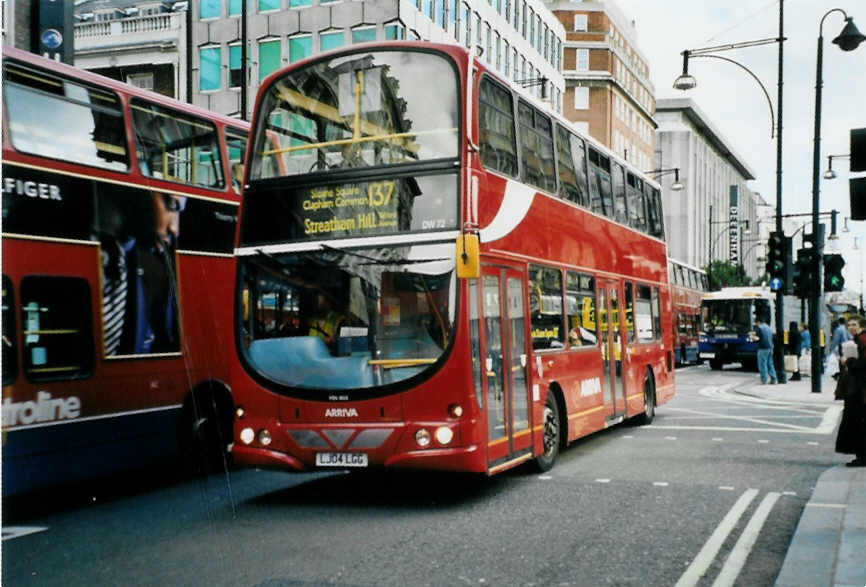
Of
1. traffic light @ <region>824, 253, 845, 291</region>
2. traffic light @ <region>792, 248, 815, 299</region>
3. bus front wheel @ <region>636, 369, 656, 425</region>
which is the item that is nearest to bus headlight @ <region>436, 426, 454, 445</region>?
bus front wheel @ <region>636, 369, 656, 425</region>

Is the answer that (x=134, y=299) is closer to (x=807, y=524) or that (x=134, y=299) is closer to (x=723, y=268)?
(x=807, y=524)

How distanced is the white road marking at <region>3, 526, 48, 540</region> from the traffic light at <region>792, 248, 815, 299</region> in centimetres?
1856

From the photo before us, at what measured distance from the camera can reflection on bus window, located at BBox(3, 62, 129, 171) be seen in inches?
333

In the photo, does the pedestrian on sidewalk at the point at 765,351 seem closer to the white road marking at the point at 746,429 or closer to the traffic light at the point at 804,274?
the traffic light at the point at 804,274

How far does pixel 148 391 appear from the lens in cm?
978

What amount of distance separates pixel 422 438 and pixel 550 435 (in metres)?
2.86

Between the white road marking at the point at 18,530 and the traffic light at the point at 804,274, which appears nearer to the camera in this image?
the white road marking at the point at 18,530

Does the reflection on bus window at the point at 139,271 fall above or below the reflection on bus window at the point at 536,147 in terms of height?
below

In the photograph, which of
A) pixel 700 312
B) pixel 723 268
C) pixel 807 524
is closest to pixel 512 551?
pixel 807 524

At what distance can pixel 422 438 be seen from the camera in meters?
8.40

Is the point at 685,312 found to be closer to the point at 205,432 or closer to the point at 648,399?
the point at 648,399

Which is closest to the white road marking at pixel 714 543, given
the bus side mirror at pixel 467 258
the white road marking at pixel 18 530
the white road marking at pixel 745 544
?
the white road marking at pixel 745 544

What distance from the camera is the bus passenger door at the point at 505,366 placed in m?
9.02

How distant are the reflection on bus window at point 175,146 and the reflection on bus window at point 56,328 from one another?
1.59 m
